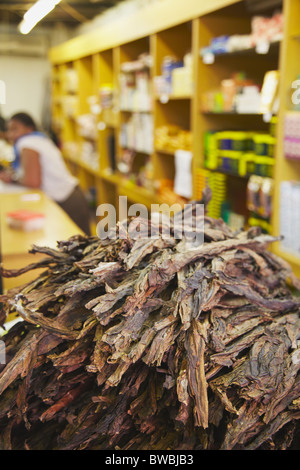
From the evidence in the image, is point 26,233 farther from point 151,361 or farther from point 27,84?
point 27,84

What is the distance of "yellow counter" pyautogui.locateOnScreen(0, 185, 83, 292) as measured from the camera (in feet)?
8.17

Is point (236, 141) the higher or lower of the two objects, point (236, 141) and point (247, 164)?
the higher

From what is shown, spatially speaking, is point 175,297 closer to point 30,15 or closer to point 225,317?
point 225,317

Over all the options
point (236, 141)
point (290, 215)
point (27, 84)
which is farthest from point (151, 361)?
point (27, 84)

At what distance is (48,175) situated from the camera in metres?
4.43

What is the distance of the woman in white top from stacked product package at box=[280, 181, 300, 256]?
1.75m

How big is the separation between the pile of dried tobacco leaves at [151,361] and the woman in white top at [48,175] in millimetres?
3304

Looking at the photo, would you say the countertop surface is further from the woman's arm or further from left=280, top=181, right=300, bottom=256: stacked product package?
left=280, top=181, right=300, bottom=256: stacked product package

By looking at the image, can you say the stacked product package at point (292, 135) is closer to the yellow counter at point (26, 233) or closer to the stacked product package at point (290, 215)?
the stacked product package at point (290, 215)

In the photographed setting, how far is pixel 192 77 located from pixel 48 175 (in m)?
1.51

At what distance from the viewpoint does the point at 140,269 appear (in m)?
0.99

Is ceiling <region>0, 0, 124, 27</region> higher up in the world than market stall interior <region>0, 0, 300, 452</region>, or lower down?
higher up

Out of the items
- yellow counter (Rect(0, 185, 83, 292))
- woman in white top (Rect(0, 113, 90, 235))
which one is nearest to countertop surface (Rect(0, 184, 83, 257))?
yellow counter (Rect(0, 185, 83, 292))
